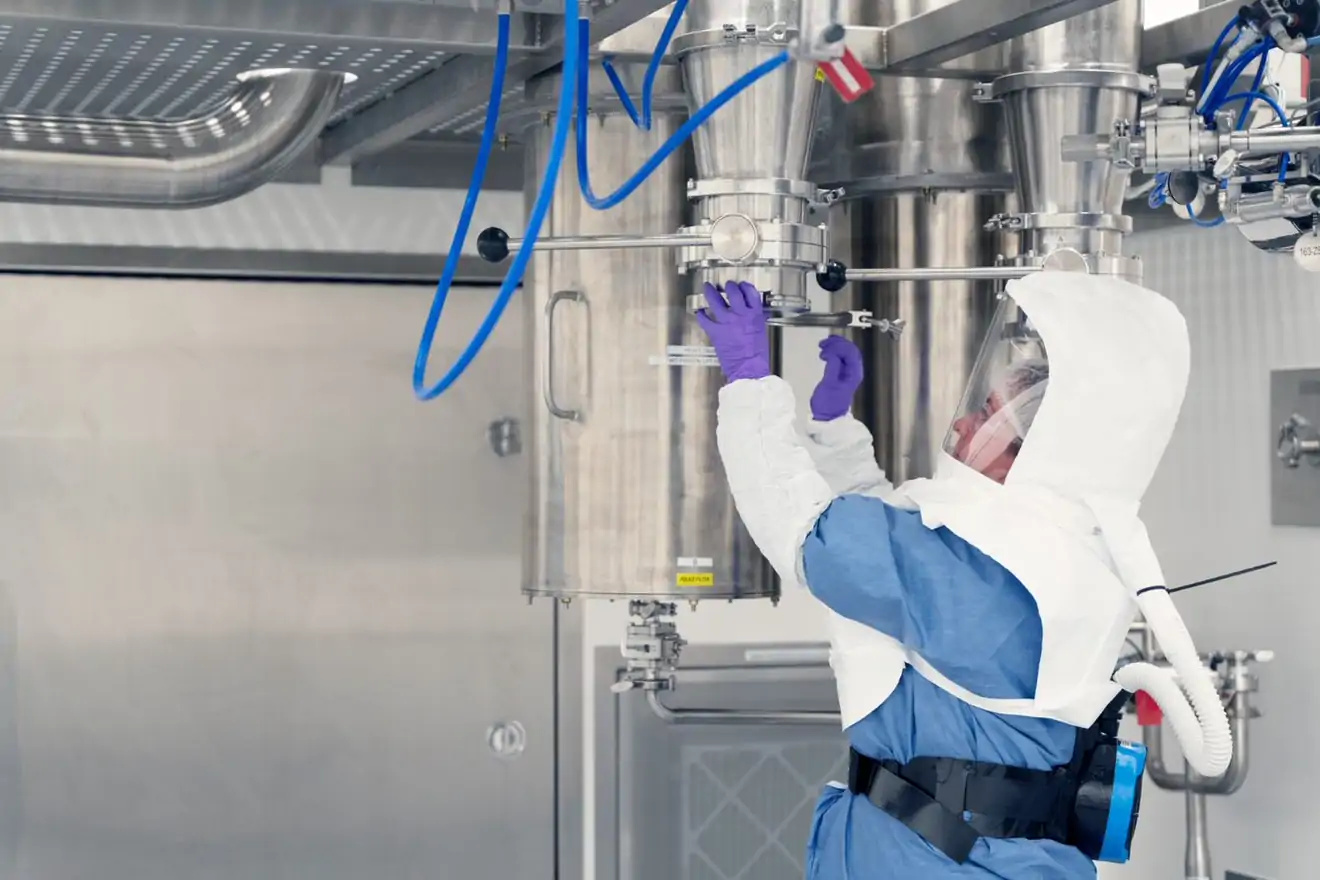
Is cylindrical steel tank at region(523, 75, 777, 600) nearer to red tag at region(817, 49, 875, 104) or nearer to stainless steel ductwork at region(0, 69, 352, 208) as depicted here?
stainless steel ductwork at region(0, 69, 352, 208)

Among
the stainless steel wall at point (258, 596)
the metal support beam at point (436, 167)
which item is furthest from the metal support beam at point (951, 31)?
the stainless steel wall at point (258, 596)

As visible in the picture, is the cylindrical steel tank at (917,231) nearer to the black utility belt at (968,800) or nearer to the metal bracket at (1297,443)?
the black utility belt at (968,800)

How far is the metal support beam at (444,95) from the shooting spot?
159cm

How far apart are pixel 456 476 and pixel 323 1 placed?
1.11 meters

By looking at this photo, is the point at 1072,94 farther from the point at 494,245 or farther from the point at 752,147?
the point at 494,245

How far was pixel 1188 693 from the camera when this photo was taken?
5.44 ft

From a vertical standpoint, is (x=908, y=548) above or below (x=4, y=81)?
below

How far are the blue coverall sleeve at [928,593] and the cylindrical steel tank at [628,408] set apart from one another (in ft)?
0.52

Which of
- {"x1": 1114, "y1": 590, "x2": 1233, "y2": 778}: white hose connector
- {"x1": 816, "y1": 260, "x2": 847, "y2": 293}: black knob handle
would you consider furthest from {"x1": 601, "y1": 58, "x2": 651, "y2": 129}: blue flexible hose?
{"x1": 1114, "y1": 590, "x2": 1233, "y2": 778}: white hose connector

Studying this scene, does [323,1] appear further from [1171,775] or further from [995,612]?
[1171,775]

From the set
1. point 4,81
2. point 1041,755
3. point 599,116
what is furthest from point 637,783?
point 4,81

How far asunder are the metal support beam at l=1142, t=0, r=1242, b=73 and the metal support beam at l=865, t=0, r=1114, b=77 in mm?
123

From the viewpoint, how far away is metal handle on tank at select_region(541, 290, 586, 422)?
1.80 meters

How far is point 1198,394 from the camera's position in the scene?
2631mm
